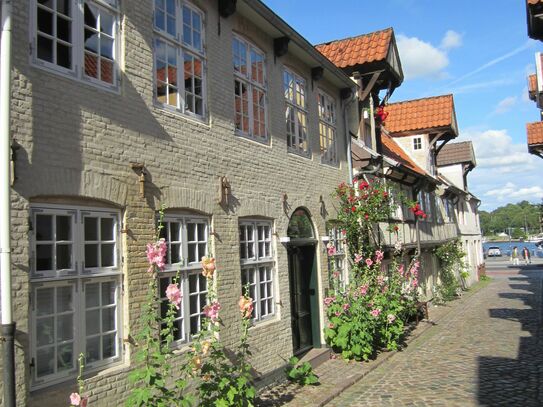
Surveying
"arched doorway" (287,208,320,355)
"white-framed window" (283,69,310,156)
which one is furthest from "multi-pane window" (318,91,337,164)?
"arched doorway" (287,208,320,355)

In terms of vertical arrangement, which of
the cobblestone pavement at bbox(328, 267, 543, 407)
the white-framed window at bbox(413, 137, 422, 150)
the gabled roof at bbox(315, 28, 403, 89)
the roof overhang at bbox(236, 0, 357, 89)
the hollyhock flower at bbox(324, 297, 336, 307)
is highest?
the gabled roof at bbox(315, 28, 403, 89)

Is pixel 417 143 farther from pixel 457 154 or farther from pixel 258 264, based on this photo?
pixel 258 264

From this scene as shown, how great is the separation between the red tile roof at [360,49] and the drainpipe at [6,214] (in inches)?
428

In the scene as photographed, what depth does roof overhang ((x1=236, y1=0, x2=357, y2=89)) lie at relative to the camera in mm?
8086

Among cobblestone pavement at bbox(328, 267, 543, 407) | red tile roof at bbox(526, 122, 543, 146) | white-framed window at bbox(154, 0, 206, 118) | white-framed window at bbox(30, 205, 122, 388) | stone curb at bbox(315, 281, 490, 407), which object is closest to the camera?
white-framed window at bbox(30, 205, 122, 388)

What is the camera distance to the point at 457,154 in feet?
103

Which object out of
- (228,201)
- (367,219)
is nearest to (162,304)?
(228,201)

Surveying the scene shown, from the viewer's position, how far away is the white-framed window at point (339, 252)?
11.0 m

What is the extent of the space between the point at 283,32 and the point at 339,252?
5.06 m

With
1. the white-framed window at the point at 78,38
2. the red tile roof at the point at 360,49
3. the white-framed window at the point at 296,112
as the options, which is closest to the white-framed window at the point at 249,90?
the white-framed window at the point at 296,112

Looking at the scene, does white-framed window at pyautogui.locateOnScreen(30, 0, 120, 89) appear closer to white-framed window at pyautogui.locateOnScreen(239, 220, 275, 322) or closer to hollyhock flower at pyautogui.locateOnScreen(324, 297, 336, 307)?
white-framed window at pyautogui.locateOnScreen(239, 220, 275, 322)

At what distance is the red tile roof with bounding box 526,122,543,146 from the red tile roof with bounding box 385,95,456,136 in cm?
303

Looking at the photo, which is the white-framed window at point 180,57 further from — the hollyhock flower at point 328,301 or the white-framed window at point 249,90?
the hollyhock flower at point 328,301

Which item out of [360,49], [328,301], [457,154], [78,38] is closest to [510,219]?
[457,154]
